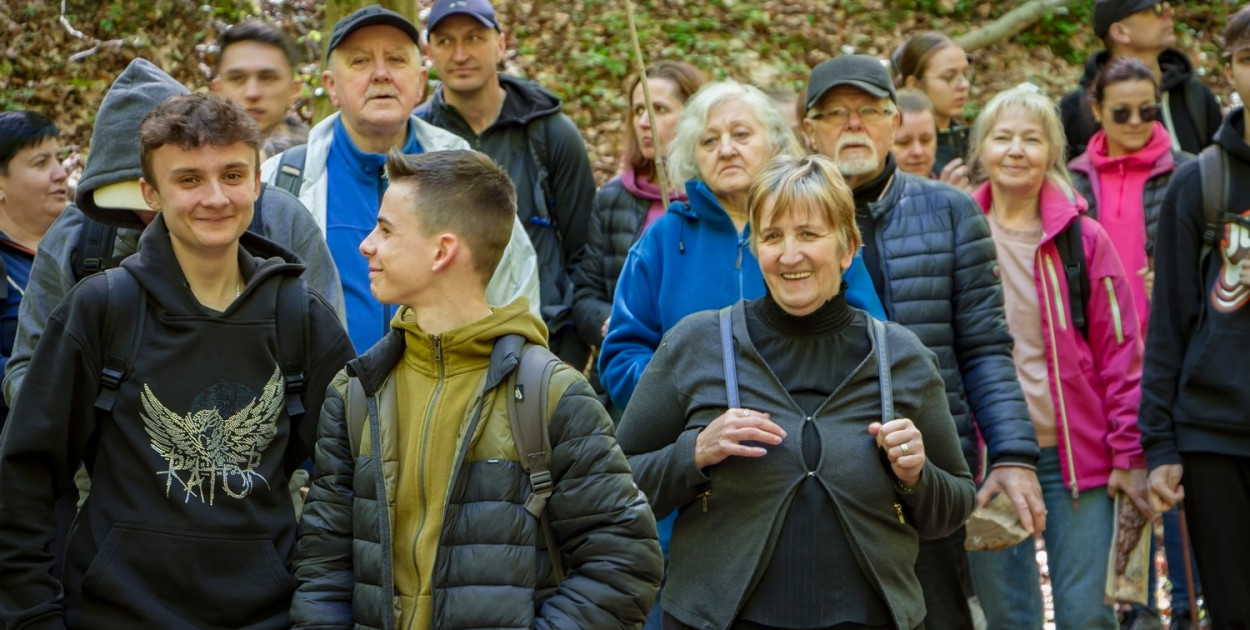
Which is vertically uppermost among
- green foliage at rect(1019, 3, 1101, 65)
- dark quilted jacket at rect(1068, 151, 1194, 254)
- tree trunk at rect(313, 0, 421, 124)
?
green foliage at rect(1019, 3, 1101, 65)

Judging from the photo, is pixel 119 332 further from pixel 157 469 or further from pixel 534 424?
pixel 534 424

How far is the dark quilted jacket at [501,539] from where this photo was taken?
335 cm

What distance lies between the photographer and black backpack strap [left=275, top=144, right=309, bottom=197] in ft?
17.8

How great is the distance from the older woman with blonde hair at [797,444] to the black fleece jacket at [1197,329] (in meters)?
1.75

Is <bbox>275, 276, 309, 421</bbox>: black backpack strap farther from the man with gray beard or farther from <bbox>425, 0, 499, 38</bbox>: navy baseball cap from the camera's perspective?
<bbox>425, 0, 499, 38</bbox>: navy baseball cap

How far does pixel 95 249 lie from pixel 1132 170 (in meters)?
5.22

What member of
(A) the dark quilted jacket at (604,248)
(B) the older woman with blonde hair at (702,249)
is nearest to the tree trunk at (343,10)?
(A) the dark quilted jacket at (604,248)

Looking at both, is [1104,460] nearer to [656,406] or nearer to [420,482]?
[656,406]

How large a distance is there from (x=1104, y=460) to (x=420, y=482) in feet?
11.4

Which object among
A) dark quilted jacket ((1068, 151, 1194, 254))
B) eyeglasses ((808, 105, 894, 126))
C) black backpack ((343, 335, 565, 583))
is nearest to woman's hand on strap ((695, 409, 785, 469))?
black backpack ((343, 335, 565, 583))

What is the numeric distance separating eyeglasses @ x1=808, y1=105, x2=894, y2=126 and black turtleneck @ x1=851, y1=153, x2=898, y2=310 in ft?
0.54

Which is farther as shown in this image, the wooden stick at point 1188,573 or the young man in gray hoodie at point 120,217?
the wooden stick at point 1188,573

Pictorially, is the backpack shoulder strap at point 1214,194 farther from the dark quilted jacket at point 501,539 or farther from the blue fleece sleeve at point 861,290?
the dark quilted jacket at point 501,539

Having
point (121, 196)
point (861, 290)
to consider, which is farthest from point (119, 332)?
point (861, 290)
